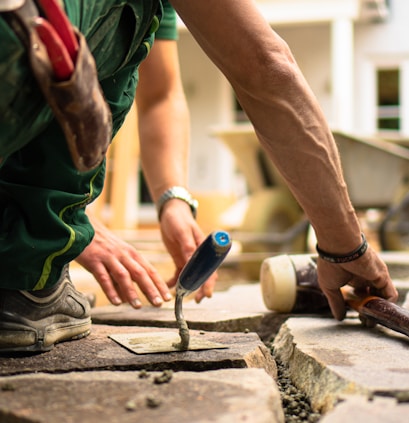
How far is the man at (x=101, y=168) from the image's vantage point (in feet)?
3.95

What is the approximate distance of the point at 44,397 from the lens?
1.08 m

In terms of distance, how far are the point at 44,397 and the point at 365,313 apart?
86 cm

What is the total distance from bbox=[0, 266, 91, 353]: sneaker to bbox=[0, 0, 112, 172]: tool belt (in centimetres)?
47

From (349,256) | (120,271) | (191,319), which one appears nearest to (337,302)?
(349,256)

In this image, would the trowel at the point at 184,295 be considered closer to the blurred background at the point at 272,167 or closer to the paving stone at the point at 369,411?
the paving stone at the point at 369,411

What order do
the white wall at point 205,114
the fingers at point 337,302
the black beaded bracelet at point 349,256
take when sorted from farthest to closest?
the white wall at point 205,114, the fingers at point 337,302, the black beaded bracelet at point 349,256

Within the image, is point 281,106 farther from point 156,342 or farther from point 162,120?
point 162,120

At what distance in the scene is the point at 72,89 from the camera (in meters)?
0.95

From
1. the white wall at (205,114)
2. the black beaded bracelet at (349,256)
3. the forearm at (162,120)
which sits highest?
the forearm at (162,120)

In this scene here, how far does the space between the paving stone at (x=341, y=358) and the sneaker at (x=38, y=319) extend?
509 mm

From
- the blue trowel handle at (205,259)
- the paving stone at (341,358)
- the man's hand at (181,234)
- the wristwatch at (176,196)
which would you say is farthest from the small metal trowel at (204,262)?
the wristwatch at (176,196)

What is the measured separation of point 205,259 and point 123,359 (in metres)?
0.27

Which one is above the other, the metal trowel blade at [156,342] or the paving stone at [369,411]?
the paving stone at [369,411]

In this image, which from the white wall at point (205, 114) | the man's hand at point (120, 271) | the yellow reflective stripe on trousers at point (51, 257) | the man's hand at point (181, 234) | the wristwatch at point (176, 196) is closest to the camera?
the yellow reflective stripe on trousers at point (51, 257)
